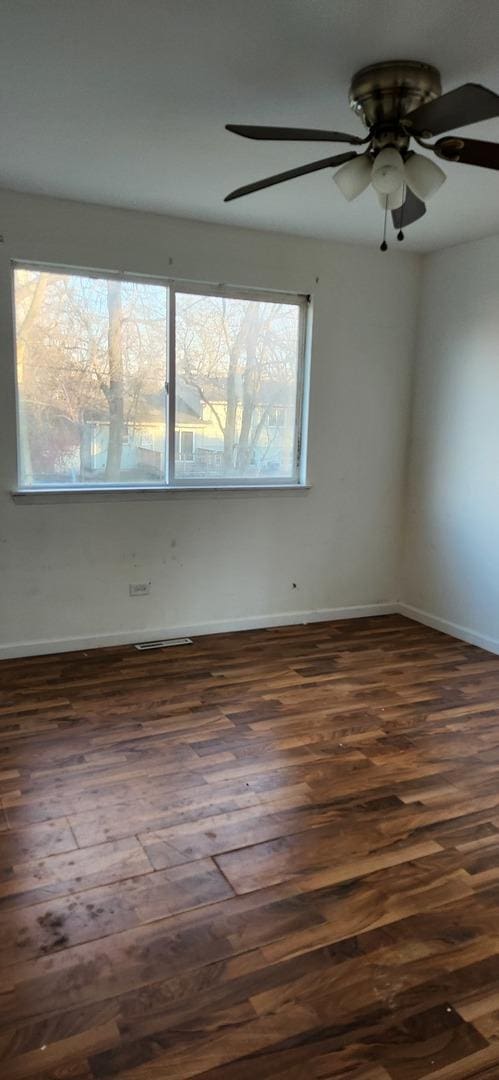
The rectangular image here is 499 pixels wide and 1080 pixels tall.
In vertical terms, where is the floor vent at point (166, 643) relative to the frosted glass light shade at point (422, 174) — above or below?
below

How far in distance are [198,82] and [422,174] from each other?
0.80 metres

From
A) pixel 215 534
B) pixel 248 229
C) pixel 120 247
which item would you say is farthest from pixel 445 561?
pixel 120 247

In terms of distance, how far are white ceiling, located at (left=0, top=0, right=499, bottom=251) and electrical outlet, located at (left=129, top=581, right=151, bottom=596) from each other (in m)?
2.11

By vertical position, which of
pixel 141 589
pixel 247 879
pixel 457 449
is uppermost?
pixel 457 449

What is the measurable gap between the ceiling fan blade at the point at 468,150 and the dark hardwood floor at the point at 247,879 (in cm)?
214

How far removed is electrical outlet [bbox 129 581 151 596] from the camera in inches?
158

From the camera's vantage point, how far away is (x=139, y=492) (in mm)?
3904

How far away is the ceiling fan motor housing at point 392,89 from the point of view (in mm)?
2068

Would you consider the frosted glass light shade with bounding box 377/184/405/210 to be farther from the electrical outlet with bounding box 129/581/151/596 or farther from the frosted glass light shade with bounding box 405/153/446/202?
the electrical outlet with bounding box 129/581/151/596

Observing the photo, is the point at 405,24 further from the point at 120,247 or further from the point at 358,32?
the point at 120,247

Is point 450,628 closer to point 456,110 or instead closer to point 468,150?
point 468,150

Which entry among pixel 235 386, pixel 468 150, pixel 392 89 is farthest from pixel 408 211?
pixel 235 386

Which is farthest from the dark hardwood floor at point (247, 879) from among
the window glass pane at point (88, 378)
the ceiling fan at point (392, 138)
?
the ceiling fan at point (392, 138)

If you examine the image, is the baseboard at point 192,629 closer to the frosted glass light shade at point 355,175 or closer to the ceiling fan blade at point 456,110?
the frosted glass light shade at point 355,175
